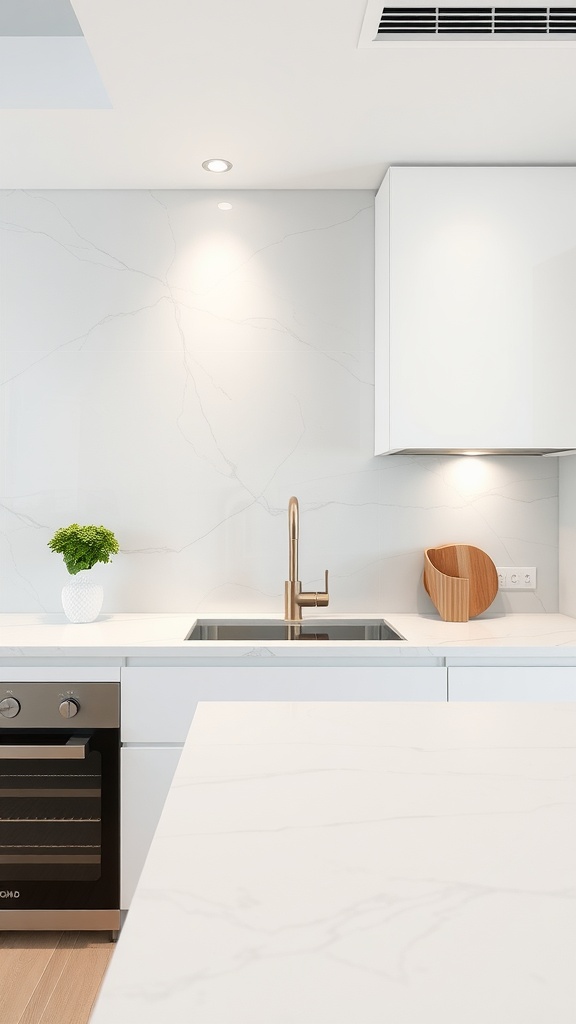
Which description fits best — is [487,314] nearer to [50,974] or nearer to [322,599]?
[322,599]

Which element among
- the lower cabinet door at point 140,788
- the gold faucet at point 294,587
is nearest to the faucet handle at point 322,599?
the gold faucet at point 294,587

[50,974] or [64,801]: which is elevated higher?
[64,801]

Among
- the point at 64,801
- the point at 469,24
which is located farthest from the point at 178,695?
the point at 469,24

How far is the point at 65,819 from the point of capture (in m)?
2.17

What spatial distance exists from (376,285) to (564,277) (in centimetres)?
63

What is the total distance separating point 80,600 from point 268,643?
693 mm

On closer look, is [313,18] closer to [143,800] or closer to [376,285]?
[376,285]

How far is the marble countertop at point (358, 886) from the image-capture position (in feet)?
1.67

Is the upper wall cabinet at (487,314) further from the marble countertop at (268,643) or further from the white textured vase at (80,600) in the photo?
the white textured vase at (80,600)

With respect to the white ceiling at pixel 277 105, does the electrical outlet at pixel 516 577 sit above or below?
below

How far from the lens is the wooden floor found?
6.25 ft

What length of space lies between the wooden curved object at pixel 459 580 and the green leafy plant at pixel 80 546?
108cm

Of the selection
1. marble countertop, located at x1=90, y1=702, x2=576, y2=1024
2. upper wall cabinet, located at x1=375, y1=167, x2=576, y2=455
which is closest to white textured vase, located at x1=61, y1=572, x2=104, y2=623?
upper wall cabinet, located at x1=375, y1=167, x2=576, y2=455

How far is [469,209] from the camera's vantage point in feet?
8.01
